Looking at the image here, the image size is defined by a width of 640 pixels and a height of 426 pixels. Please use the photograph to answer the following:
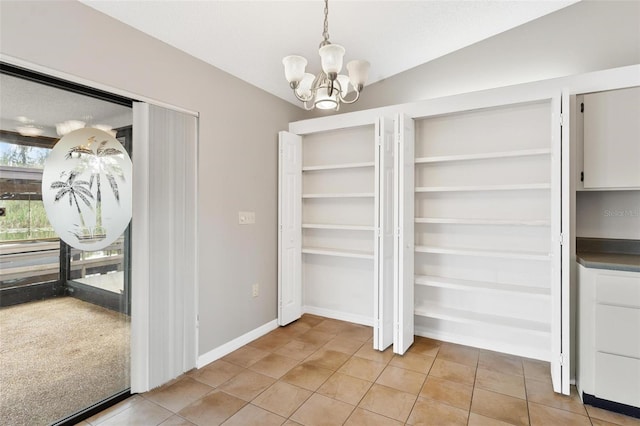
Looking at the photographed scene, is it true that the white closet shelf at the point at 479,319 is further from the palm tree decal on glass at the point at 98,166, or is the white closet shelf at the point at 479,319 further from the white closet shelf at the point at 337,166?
the palm tree decal on glass at the point at 98,166

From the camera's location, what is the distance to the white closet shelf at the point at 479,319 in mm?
2697

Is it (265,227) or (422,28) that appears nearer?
(422,28)

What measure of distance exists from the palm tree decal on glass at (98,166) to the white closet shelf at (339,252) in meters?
2.04

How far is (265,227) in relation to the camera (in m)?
3.30

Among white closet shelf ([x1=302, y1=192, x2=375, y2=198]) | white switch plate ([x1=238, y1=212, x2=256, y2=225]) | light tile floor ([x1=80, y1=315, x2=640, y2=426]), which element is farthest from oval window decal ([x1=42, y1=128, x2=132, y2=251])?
white closet shelf ([x1=302, y1=192, x2=375, y2=198])

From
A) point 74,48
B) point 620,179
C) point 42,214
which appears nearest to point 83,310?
point 42,214

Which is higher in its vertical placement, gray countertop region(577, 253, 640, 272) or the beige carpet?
gray countertop region(577, 253, 640, 272)

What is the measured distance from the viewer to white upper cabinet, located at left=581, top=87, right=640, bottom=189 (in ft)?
7.30

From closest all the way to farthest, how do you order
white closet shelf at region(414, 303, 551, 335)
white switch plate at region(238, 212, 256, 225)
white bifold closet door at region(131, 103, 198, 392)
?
white bifold closet door at region(131, 103, 198, 392) → white closet shelf at region(414, 303, 551, 335) → white switch plate at region(238, 212, 256, 225)

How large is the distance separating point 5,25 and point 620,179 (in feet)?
13.0

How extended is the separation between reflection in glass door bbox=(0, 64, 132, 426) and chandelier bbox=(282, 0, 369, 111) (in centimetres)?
127

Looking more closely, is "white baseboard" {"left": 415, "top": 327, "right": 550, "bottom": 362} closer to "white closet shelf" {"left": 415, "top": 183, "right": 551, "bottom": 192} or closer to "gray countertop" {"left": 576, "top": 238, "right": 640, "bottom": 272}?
"gray countertop" {"left": 576, "top": 238, "right": 640, "bottom": 272}


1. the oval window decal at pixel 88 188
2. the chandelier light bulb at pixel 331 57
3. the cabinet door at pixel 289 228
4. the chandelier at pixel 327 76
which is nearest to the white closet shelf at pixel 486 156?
the chandelier at pixel 327 76

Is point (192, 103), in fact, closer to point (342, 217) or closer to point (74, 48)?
point (74, 48)
